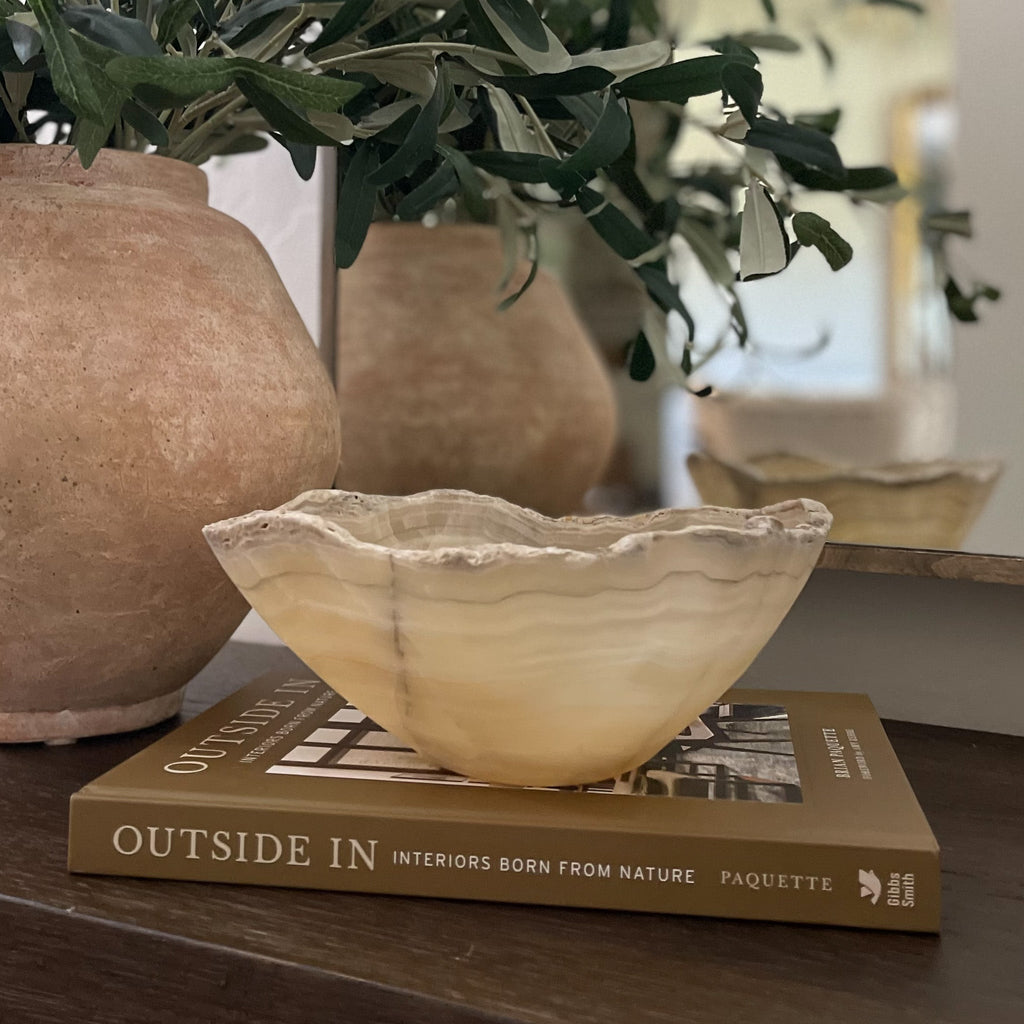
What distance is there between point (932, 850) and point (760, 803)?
0.06 meters

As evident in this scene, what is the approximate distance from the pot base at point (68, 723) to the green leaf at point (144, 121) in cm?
27

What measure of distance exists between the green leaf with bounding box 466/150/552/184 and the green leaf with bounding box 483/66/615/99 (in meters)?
0.03

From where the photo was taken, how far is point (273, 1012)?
338 millimetres

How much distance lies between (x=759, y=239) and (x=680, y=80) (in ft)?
0.27

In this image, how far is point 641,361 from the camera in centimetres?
66

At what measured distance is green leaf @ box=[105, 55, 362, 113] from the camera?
0.40 m

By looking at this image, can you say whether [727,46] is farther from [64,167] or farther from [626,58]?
[64,167]

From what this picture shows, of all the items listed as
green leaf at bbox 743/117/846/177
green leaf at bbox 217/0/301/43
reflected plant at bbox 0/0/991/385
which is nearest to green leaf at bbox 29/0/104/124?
reflected plant at bbox 0/0/991/385

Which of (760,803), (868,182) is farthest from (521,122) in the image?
(760,803)

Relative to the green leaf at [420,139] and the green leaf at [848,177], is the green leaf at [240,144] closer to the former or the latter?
the green leaf at [420,139]

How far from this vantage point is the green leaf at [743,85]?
48cm

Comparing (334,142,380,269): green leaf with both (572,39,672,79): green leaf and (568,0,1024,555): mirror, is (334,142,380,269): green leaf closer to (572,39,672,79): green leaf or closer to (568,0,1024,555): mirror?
(572,39,672,79): green leaf

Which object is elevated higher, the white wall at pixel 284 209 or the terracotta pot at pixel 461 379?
the white wall at pixel 284 209

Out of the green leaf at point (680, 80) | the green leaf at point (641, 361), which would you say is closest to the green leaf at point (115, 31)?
the green leaf at point (680, 80)
